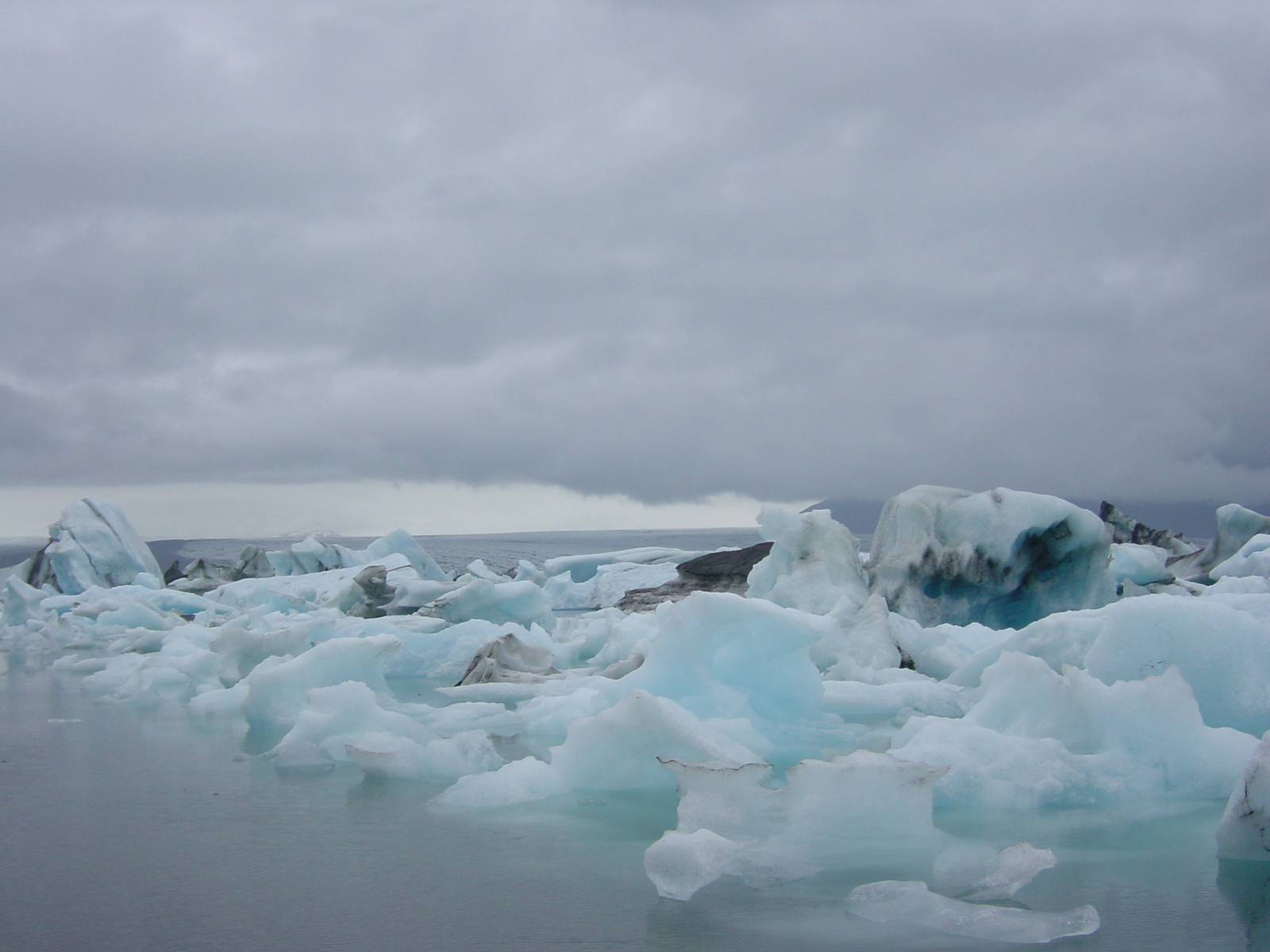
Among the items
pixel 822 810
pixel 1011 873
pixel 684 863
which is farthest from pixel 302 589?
pixel 1011 873

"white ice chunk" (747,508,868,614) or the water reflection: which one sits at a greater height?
"white ice chunk" (747,508,868,614)

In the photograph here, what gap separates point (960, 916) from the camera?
7.57ft

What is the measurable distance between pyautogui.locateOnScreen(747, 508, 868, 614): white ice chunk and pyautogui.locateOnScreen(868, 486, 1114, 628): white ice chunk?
49 cm

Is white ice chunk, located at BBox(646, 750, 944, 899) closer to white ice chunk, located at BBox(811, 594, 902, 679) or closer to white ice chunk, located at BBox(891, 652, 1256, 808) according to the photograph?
white ice chunk, located at BBox(891, 652, 1256, 808)

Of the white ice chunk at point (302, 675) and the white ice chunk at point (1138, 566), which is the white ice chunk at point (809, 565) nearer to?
the white ice chunk at point (1138, 566)

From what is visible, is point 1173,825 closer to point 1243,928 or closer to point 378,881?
point 1243,928

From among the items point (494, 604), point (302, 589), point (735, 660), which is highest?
point (735, 660)

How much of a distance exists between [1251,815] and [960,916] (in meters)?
1.04

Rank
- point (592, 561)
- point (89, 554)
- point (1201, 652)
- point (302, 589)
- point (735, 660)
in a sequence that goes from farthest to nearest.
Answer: point (89, 554) → point (592, 561) → point (302, 589) → point (735, 660) → point (1201, 652)

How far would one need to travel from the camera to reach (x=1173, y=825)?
3.29 metres

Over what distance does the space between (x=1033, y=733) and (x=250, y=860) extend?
2717 millimetres

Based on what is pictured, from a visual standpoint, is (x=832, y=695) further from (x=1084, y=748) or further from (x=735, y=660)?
(x=1084, y=748)

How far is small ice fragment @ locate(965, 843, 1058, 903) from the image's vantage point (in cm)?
252

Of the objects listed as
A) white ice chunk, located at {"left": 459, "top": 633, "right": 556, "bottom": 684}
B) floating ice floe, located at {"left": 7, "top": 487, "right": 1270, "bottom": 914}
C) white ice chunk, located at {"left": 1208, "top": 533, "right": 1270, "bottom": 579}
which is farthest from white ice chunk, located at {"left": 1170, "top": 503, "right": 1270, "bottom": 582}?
white ice chunk, located at {"left": 459, "top": 633, "right": 556, "bottom": 684}
